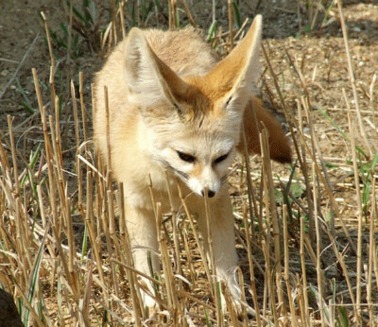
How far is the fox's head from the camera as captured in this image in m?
3.64

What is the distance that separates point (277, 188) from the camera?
498 cm

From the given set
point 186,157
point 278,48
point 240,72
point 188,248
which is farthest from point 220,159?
point 278,48

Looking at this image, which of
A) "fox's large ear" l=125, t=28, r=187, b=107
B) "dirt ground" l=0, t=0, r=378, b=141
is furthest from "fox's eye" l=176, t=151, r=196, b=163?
"dirt ground" l=0, t=0, r=378, b=141

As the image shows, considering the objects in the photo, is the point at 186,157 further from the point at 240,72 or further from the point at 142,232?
the point at 142,232

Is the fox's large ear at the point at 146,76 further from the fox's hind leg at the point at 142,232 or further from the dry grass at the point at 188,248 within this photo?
the fox's hind leg at the point at 142,232

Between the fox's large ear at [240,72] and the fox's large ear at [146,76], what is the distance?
0.15 m

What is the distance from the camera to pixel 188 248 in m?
3.96

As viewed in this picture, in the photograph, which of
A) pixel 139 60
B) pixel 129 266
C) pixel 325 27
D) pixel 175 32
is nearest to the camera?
pixel 129 266

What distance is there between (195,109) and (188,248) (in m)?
0.59

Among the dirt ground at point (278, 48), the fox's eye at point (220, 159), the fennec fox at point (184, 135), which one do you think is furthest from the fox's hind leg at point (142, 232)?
the dirt ground at point (278, 48)

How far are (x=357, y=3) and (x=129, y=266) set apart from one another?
381 centimetres

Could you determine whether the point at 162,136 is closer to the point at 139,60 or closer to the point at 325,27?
the point at 139,60

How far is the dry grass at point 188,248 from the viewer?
3.35 m

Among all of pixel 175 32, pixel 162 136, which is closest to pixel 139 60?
pixel 162 136
